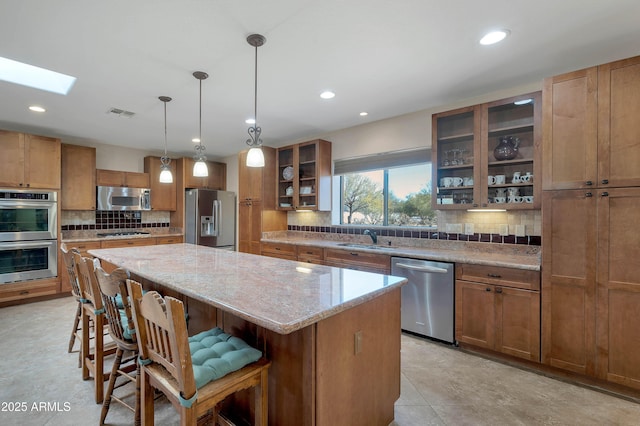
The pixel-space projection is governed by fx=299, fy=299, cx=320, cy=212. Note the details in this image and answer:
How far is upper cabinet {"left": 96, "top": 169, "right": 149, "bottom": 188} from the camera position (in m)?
5.09

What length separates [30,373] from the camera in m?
2.43

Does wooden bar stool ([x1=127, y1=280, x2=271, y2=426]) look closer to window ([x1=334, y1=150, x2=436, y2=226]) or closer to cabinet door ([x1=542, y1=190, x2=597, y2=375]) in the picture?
cabinet door ([x1=542, y1=190, x2=597, y2=375])

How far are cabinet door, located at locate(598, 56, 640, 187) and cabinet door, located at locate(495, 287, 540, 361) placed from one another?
105 centimetres

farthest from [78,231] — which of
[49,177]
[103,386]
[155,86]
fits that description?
[103,386]

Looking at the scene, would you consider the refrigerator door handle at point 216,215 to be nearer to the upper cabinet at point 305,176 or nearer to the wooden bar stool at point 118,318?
the upper cabinet at point 305,176

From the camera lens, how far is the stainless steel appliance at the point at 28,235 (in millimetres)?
4031

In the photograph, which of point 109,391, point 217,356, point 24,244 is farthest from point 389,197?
point 24,244

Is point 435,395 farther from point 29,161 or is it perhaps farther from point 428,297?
point 29,161

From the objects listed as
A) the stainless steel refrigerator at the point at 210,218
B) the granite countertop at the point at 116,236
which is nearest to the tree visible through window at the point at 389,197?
→ the stainless steel refrigerator at the point at 210,218

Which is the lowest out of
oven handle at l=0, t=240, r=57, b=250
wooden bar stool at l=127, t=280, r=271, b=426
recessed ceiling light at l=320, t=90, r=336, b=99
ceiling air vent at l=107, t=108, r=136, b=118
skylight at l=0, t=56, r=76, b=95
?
wooden bar stool at l=127, t=280, r=271, b=426

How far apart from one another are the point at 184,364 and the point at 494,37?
8.81ft

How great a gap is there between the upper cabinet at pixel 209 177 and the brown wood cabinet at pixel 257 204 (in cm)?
117

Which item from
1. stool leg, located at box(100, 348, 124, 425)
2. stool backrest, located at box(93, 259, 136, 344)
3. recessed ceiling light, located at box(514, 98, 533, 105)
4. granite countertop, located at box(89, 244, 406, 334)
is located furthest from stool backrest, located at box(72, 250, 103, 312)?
recessed ceiling light, located at box(514, 98, 533, 105)

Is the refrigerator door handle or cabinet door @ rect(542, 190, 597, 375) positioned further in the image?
the refrigerator door handle
